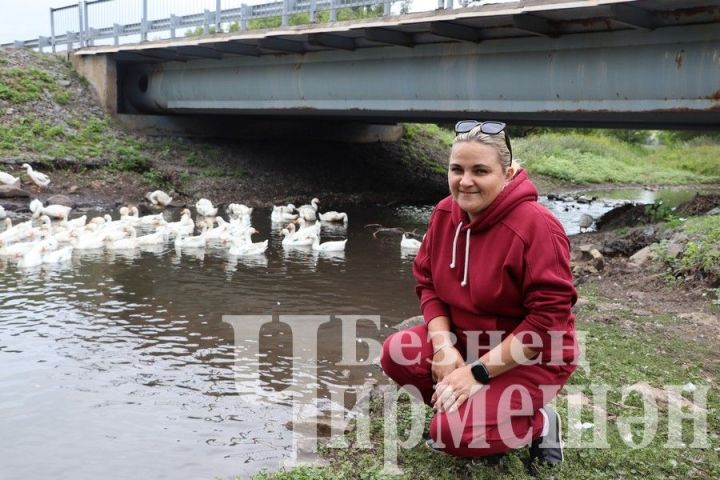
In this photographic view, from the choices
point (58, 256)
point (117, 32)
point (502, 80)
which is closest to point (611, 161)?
point (117, 32)

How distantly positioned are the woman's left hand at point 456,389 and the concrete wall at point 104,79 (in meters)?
23.3

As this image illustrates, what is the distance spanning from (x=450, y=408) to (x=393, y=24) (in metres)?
12.3

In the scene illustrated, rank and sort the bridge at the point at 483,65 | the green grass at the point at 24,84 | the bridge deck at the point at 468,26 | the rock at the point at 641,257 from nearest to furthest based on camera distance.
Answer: the rock at the point at 641,257
the bridge deck at the point at 468,26
the bridge at the point at 483,65
the green grass at the point at 24,84

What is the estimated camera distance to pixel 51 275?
457 inches

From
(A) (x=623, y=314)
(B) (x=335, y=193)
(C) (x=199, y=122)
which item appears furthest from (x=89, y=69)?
(A) (x=623, y=314)

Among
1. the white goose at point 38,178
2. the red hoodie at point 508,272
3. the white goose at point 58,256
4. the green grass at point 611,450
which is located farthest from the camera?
the white goose at point 38,178

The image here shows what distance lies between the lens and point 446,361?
14.4ft

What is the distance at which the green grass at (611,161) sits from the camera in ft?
123

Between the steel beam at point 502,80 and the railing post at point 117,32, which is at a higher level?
the railing post at point 117,32

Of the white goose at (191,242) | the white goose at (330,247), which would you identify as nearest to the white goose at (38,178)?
the white goose at (191,242)

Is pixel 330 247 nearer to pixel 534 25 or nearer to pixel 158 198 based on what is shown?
pixel 534 25

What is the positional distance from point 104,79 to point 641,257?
19747 mm

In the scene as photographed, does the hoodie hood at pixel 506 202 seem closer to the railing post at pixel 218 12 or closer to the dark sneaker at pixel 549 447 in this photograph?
the dark sneaker at pixel 549 447

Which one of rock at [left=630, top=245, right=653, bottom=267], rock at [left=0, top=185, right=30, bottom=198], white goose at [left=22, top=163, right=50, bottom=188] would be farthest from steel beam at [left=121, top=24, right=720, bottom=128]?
rock at [left=0, top=185, right=30, bottom=198]
